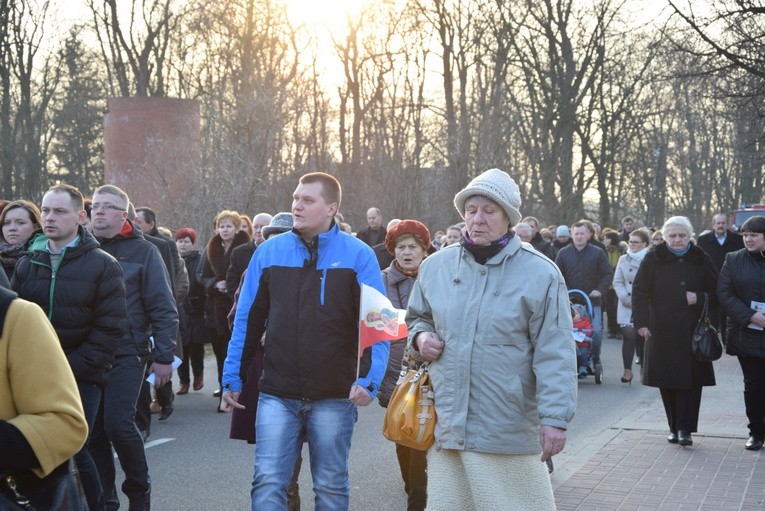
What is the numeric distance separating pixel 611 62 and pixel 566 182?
6603 mm

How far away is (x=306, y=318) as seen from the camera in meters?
5.36

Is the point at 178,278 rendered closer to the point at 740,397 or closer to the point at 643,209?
the point at 740,397

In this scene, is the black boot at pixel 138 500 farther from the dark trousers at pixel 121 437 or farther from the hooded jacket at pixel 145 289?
the hooded jacket at pixel 145 289

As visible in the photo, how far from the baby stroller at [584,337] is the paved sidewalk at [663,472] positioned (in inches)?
104

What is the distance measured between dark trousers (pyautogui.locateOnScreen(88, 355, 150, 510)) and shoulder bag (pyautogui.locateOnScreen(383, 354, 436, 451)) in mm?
2229

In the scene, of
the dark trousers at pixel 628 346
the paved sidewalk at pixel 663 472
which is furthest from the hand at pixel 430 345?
the dark trousers at pixel 628 346

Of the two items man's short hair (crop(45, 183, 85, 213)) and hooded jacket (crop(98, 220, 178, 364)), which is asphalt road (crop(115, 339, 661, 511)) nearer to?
hooded jacket (crop(98, 220, 178, 364))

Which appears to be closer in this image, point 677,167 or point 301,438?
point 301,438

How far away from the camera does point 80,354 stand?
5789 millimetres

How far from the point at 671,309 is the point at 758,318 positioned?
769 millimetres

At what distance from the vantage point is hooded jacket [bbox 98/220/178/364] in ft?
22.9

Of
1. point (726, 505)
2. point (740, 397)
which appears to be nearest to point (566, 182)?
point (740, 397)

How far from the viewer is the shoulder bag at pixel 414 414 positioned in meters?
4.57

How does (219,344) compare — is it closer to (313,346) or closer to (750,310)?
(750,310)
